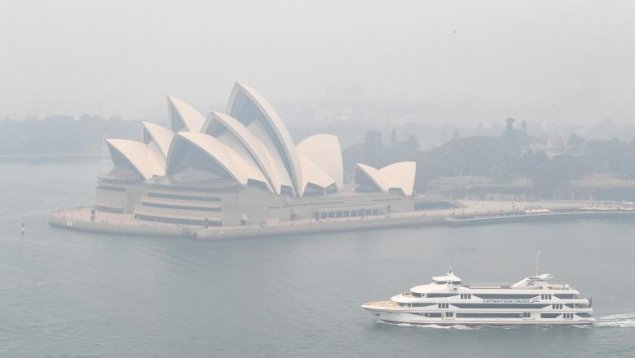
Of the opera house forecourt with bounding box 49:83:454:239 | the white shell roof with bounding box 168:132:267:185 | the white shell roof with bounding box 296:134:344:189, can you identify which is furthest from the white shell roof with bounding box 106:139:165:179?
the white shell roof with bounding box 296:134:344:189

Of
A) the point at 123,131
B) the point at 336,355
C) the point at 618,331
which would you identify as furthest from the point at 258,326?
the point at 123,131

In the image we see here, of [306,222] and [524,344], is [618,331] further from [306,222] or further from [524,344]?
[306,222]

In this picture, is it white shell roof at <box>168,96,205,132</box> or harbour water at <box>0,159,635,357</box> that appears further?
white shell roof at <box>168,96,205,132</box>

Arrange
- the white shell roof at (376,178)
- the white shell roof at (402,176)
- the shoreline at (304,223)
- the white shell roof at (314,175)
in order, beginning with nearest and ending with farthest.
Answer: the shoreline at (304,223) → the white shell roof at (314,175) → the white shell roof at (376,178) → the white shell roof at (402,176)

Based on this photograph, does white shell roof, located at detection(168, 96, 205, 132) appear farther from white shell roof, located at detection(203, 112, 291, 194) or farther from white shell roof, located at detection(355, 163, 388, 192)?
white shell roof, located at detection(355, 163, 388, 192)

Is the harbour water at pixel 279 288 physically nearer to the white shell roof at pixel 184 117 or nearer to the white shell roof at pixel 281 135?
the white shell roof at pixel 281 135

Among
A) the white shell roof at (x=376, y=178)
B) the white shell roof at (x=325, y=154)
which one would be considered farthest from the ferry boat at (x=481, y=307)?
the white shell roof at (x=325, y=154)

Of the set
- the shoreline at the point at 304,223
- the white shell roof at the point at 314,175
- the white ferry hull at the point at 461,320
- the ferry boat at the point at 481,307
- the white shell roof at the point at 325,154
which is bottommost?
the white ferry hull at the point at 461,320
